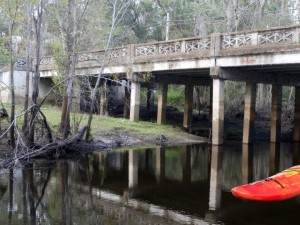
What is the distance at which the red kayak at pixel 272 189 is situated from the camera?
31.3 ft

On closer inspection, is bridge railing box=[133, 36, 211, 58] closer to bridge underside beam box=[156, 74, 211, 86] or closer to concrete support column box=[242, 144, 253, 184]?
bridge underside beam box=[156, 74, 211, 86]

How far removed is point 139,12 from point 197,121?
13587 mm

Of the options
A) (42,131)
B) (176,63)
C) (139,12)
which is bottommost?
(42,131)

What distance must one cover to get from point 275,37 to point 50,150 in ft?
35.7

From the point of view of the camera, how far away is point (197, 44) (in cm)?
2225

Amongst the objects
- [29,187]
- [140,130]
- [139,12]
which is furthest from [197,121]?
[29,187]

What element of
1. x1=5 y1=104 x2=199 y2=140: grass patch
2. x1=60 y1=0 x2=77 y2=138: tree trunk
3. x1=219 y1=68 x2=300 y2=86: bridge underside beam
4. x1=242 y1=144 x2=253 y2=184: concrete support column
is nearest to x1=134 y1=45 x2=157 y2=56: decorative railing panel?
x1=5 y1=104 x2=199 y2=140: grass patch

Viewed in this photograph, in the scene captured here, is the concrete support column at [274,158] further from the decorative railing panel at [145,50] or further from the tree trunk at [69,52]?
the decorative railing panel at [145,50]

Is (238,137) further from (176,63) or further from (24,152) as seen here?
(24,152)

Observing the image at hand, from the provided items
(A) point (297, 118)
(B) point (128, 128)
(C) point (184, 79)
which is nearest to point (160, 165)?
(B) point (128, 128)

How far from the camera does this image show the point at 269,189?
9.89 meters

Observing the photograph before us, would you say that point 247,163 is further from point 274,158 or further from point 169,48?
point 169,48

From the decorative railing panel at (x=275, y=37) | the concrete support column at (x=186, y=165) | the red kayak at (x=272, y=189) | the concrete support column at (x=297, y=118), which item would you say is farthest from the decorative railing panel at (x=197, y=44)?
the red kayak at (x=272, y=189)

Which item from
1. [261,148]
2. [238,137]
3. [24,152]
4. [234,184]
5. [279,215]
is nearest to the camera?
[279,215]
